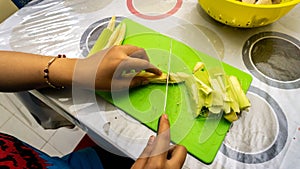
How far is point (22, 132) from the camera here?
1.28 meters

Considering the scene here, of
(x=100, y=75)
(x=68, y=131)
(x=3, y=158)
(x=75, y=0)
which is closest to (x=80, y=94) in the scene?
(x=100, y=75)

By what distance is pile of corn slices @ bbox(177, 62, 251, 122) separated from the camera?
1.86ft

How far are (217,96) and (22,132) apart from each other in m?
1.04

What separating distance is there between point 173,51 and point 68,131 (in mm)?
776

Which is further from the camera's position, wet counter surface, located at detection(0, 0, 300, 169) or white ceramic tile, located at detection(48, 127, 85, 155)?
white ceramic tile, located at detection(48, 127, 85, 155)

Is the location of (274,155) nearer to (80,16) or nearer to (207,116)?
(207,116)

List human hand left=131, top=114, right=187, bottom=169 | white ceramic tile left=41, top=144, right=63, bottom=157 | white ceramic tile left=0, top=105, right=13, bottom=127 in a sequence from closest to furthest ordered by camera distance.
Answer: human hand left=131, top=114, right=187, bottom=169
white ceramic tile left=41, top=144, right=63, bottom=157
white ceramic tile left=0, top=105, right=13, bottom=127

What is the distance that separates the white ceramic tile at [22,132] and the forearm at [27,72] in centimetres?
70

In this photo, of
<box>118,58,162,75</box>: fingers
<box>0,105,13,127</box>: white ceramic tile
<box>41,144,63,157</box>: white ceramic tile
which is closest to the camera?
<box>118,58,162,75</box>: fingers

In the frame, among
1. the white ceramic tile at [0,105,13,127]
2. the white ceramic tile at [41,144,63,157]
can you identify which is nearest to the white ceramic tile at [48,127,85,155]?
the white ceramic tile at [41,144,63,157]

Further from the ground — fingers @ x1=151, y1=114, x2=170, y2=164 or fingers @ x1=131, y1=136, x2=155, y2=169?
fingers @ x1=151, y1=114, x2=170, y2=164

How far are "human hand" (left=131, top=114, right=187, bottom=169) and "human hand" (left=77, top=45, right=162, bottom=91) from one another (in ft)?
0.46

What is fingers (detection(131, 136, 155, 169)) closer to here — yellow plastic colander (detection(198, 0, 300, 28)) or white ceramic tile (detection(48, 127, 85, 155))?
yellow plastic colander (detection(198, 0, 300, 28))

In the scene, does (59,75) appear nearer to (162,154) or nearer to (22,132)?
(162,154)
